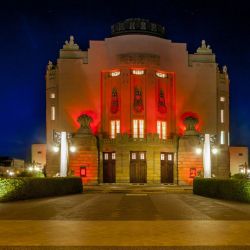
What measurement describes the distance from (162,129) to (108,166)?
30.6ft

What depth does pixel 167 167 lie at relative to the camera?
6228 cm

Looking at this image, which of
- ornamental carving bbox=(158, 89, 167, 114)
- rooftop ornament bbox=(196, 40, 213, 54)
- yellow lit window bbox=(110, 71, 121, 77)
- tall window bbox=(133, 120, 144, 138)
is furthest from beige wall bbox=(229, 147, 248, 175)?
yellow lit window bbox=(110, 71, 121, 77)

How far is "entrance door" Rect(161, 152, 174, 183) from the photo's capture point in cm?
6212

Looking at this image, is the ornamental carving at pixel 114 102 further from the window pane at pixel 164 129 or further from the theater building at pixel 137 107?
the window pane at pixel 164 129

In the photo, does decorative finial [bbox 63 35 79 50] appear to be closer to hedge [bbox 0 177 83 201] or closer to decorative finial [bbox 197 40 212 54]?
decorative finial [bbox 197 40 212 54]

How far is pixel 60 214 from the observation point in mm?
21031

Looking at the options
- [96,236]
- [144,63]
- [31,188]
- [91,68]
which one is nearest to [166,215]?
[96,236]

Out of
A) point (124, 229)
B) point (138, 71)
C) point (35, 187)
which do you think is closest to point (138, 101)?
point (138, 71)

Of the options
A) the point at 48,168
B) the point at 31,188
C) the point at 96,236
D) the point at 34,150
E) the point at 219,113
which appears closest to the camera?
the point at 96,236

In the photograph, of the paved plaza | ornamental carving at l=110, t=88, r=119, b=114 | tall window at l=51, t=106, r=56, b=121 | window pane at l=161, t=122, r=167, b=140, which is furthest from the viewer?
tall window at l=51, t=106, r=56, b=121

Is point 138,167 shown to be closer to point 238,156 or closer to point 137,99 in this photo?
point 137,99

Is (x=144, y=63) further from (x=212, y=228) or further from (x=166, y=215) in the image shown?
(x=212, y=228)

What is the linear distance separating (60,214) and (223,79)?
5709 centimetres

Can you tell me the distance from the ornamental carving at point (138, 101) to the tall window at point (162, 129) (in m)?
3.27
